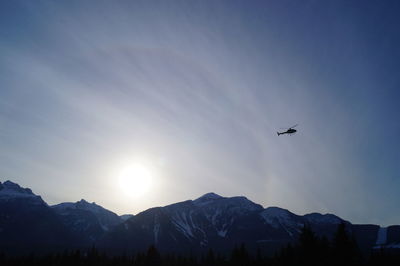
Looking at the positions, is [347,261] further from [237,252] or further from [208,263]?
[208,263]

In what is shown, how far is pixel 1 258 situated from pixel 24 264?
1990 cm

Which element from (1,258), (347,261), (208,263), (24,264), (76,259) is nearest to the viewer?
(347,261)

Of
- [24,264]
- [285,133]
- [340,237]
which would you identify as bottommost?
[24,264]

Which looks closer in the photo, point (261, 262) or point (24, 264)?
point (261, 262)

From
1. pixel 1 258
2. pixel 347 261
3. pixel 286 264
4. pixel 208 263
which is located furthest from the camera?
pixel 1 258

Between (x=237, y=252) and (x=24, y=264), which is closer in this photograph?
(x=237, y=252)

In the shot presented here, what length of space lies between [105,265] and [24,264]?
34.3 metres

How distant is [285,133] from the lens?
212 ft

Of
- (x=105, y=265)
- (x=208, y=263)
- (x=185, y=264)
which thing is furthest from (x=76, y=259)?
(x=208, y=263)

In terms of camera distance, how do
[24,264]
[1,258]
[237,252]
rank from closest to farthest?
[237,252] → [24,264] → [1,258]

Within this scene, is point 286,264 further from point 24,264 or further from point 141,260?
point 24,264

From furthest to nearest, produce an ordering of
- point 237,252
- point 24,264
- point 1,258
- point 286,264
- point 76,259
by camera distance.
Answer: point 1,258 < point 24,264 < point 76,259 < point 237,252 < point 286,264

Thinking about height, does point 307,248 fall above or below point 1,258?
above

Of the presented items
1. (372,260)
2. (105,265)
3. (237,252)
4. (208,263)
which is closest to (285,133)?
(237,252)
